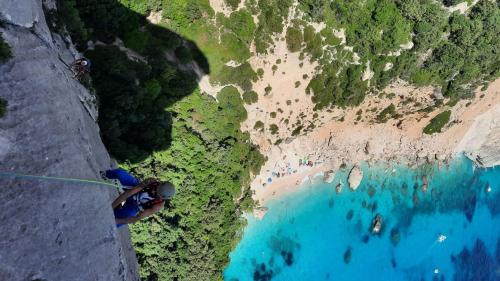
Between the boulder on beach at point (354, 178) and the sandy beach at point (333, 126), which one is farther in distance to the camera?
the boulder on beach at point (354, 178)

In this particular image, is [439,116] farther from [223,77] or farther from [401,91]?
[223,77]

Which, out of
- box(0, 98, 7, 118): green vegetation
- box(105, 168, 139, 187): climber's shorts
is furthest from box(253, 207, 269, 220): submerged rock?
box(0, 98, 7, 118): green vegetation

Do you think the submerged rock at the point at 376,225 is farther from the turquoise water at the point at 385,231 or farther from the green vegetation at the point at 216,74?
the green vegetation at the point at 216,74

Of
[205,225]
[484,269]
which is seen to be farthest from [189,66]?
[484,269]

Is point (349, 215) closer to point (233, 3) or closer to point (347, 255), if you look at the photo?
point (347, 255)

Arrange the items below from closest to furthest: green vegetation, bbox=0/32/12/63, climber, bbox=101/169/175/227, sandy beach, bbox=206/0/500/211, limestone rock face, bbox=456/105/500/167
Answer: green vegetation, bbox=0/32/12/63 < climber, bbox=101/169/175/227 < sandy beach, bbox=206/0/500/211 < limestone rock face, bbox=456/105/500/167

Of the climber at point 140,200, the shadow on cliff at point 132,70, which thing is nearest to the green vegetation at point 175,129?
the shadow on cliff at point 132,70

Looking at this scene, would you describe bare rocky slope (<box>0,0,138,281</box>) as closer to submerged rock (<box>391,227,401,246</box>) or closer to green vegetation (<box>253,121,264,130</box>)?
green vegetation (<box>253,121,264,130</box>)
